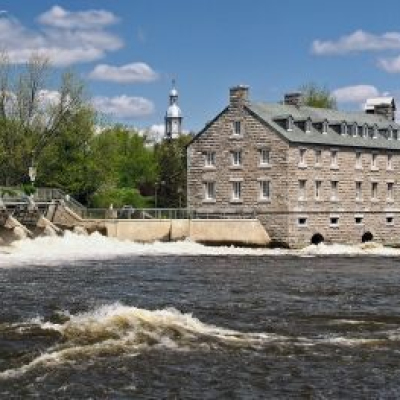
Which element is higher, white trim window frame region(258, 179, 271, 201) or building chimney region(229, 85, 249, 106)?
building chimney region(229, 85, 249, 106)

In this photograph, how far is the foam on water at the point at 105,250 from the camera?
45500 millimetres

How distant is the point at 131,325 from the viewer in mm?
20703

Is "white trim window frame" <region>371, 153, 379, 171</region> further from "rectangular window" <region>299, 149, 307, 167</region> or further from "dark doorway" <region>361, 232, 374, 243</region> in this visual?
"rectangular window" <region>299, 149, 307, 167</region>

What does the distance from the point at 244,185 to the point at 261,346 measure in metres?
45.0

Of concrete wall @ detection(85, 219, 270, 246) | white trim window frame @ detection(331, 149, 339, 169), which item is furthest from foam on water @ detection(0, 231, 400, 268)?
white trim window frame @ detection(331, 149, 339, 169)

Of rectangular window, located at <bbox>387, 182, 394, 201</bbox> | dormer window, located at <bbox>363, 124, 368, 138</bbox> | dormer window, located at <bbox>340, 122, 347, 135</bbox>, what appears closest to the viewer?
dormer window, located at <bbox>340, 122, 347, 135</bbox>

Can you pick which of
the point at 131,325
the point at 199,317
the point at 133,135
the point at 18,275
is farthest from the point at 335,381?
the point at 133,135

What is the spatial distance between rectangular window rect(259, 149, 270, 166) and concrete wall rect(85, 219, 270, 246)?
4516 mm

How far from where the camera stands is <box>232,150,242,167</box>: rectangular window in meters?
64.1

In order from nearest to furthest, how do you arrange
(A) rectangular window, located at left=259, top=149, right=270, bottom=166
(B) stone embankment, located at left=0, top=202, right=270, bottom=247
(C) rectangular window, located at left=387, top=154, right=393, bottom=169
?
(B) stone embankment, located at left=0, top=202, right=270, bottom=247, (A) rectangular window, located at left=259, top=149, right=270, bottom=166, (C) rectangular window, located at left=387, top=154, right=393, bottom=169

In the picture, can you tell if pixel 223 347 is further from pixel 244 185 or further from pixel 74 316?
pixel 244 185

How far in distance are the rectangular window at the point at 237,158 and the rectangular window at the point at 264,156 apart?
6.31 ft

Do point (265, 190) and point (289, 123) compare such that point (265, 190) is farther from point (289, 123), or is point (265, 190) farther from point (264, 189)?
point (289, 123)

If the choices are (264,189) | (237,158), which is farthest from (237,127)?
(264,189)
